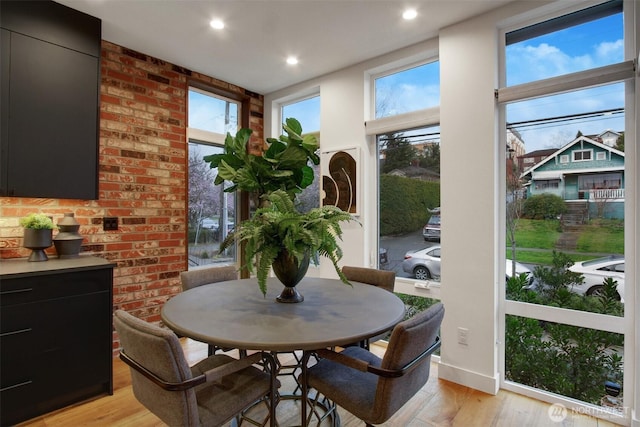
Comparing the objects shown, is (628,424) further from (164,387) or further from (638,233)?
(164,387)

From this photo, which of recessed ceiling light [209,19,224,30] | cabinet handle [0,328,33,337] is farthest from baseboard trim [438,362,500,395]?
recessed ceiling light [209,19,224,30]

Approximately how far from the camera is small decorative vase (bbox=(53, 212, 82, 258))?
236 cm

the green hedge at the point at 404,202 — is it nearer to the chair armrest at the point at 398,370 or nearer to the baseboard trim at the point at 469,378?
the baseboard trim at the point at 469,378

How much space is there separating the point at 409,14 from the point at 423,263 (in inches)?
80.1

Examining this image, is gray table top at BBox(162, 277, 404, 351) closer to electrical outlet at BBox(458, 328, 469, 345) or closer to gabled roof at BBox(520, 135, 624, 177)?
electrical outlet at BBox(458, 328, 469, 345)

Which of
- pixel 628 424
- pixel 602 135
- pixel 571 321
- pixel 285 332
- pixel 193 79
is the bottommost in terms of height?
pixel 628 424

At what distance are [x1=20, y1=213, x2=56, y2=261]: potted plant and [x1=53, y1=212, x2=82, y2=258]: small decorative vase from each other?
105 mm

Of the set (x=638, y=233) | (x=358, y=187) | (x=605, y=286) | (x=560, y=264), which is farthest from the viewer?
(x=358, y=187)

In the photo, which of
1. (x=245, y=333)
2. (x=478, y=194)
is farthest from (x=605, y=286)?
(x=245, y=333)

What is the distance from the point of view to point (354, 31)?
8.59ft

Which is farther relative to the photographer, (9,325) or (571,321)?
(571,321)

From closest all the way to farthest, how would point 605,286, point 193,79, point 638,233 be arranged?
point 638,233
point 605,286
point 193,79

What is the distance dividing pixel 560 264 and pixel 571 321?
38 centimetres

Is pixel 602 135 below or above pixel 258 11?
below
